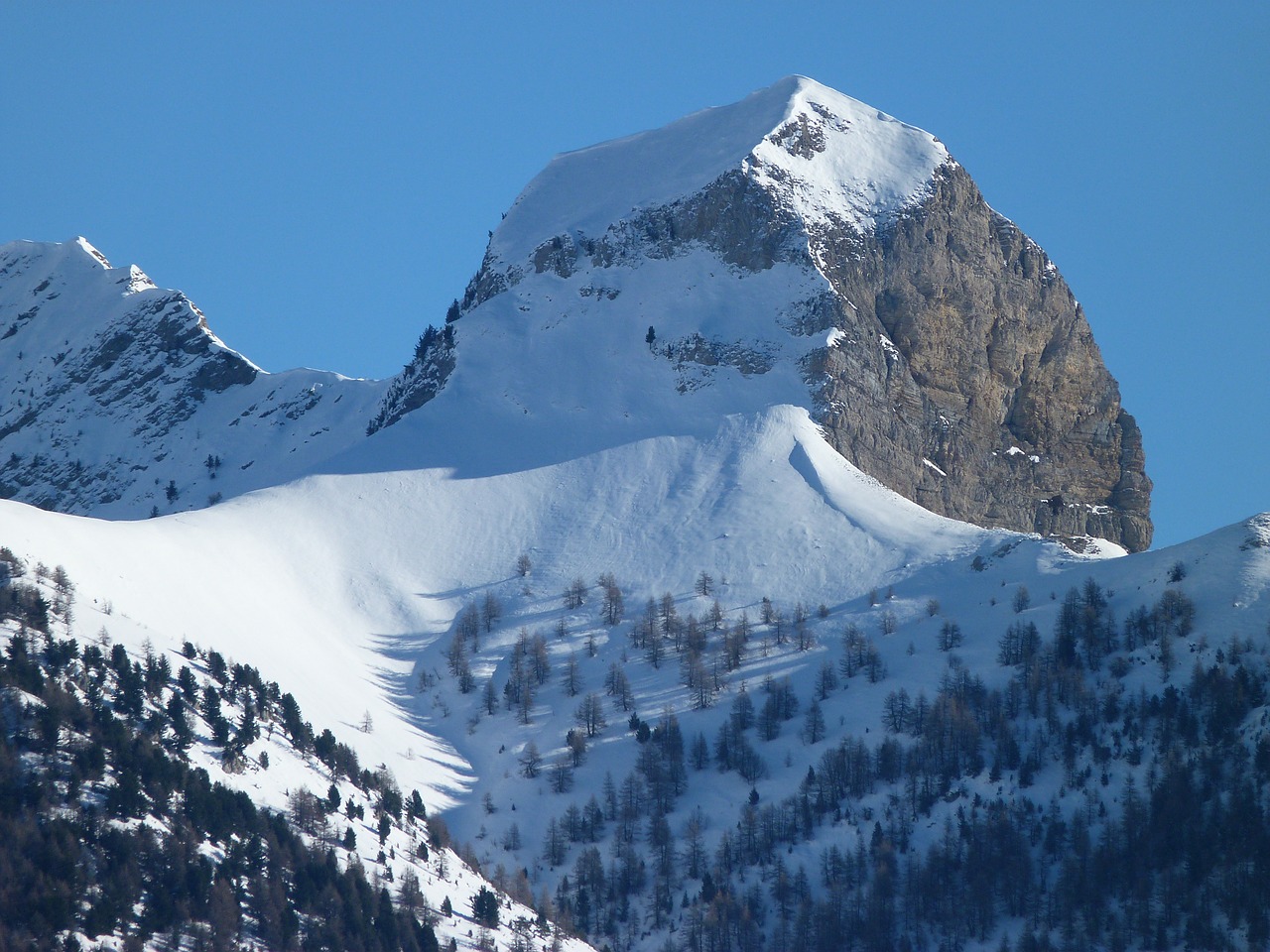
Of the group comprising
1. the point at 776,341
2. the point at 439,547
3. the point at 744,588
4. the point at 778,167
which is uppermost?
the point at 778,167

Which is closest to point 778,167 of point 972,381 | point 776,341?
point 776,341

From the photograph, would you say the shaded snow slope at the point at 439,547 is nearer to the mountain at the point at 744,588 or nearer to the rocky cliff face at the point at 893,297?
the mountain at the point at 744,588

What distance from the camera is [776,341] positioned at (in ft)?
571

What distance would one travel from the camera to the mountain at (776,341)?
171m

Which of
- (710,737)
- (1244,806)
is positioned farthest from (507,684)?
(1244,806)

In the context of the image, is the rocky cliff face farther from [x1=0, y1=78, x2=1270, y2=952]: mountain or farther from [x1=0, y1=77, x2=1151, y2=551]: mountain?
[x1=0, y1=78, x2=1270, y2=952]: mountain

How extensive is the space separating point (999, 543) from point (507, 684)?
3607cm

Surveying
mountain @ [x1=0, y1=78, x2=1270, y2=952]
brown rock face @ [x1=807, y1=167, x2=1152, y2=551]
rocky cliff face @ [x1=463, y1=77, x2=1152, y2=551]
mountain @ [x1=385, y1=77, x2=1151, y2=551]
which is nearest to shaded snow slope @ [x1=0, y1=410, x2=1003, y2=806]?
mountain @ [x1=0, y1=78, x2=1270, y2=952]

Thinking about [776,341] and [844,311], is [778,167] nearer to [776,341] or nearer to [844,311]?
[844,311]

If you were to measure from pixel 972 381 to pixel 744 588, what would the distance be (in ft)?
144

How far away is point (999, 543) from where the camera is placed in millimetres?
146000

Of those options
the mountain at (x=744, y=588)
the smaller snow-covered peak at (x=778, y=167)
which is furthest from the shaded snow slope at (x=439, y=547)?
the smaller snow-covered peak at (x=778, y=167)

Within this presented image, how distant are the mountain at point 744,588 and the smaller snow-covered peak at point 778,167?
Answer: 1.61ft

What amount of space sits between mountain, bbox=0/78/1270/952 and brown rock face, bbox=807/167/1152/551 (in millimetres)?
384
